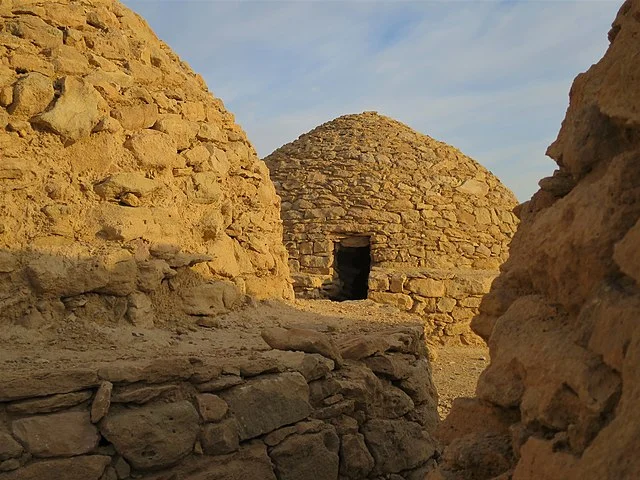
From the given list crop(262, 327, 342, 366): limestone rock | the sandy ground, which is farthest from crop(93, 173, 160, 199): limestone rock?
crop(262, 327, 342, 366): limestone rock

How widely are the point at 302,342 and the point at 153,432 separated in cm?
111

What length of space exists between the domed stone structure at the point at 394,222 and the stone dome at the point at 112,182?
7.38 metres

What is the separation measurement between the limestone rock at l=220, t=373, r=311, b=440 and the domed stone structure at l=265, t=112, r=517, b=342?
843 cm

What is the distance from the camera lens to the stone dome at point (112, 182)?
342cm

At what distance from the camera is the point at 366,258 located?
14.1 metres

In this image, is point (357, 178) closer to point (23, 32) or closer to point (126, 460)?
point (23, 32)

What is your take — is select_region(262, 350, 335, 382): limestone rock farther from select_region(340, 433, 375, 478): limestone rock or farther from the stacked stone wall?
the stacked stone wall

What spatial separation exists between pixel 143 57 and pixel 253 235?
156cm

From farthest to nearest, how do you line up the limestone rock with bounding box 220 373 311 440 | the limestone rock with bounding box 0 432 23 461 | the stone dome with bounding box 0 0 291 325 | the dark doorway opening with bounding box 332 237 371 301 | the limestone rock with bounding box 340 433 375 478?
the dark doorway opening with bounding box 332 237 371 301 → the limestone rock with bounding box 340 433 375 478 → the stone dome with bounding box 0 0 291 325 → the limestone rock with bounding box 220 373 311 440 → the limestone rock with bounding box 0 432 23 461

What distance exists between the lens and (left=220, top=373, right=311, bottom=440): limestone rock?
3.13 m

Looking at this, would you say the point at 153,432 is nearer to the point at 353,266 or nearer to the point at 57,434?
the point at 57,434

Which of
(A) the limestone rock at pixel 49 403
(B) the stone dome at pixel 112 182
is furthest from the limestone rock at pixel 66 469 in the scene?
(B) the stone dome at pixel 112 182

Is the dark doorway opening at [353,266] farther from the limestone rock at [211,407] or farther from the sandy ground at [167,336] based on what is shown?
the limestone rock at [211,407]

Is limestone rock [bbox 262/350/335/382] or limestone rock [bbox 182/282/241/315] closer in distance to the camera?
limestone rock [bbox 262/350/335/382]
